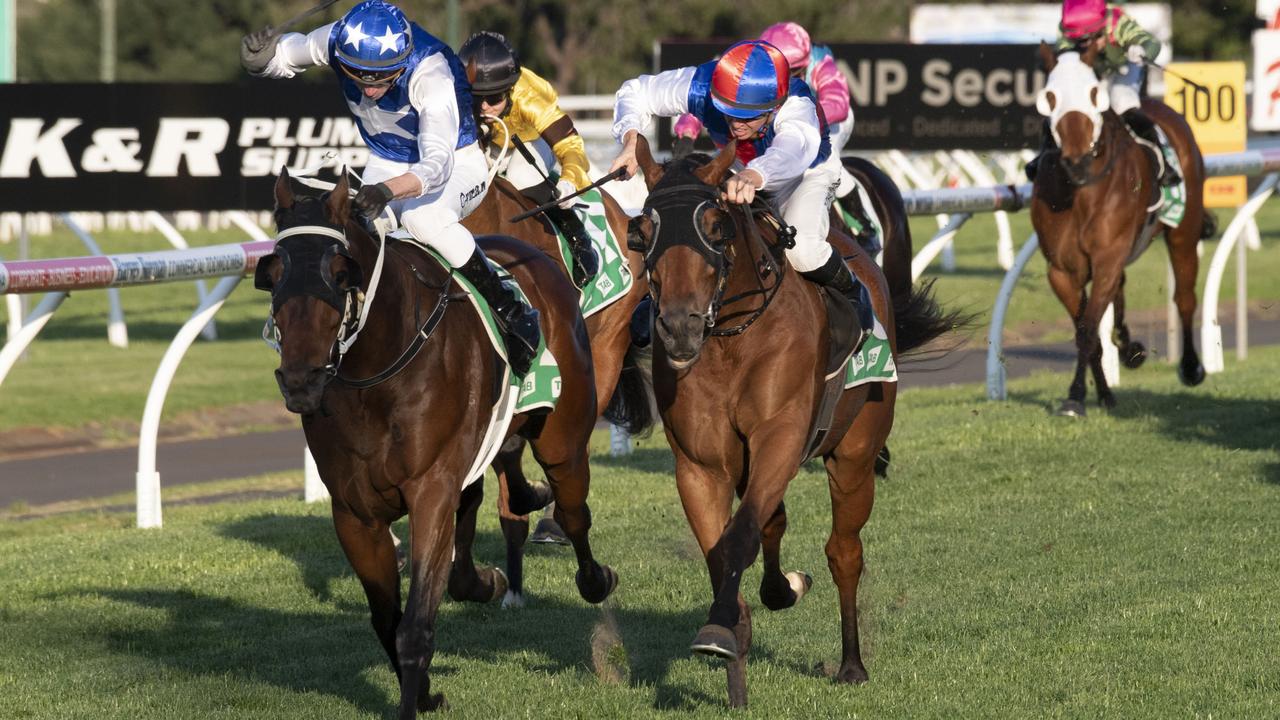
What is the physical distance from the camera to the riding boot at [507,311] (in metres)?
5.71

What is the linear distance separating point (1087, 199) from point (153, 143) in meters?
5.92

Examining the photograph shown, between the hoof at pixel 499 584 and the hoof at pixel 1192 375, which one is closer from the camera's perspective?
the hoof at pixel 499 584

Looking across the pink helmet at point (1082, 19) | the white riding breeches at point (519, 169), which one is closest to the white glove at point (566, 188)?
the white riding breeches at point (519, 169)

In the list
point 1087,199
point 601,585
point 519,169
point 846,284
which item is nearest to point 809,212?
point 846,284

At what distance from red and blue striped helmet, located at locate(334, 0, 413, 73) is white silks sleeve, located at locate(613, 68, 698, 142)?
869 millimetres

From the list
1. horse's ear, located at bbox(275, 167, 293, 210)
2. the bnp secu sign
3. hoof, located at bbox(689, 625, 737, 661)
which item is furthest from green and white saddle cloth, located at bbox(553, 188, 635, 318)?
the bnp secu sign

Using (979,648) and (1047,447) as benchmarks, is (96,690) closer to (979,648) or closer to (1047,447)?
(979,648)

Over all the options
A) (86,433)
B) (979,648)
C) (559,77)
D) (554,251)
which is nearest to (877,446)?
(979,648)

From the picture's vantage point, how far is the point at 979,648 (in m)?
5.99

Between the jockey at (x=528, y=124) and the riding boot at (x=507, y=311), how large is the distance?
4.27ft

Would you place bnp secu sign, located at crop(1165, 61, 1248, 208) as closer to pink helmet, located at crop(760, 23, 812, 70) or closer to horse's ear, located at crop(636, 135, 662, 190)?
pink helmet, located at crop(760, 23, 812, 70)

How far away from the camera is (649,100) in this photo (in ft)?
20.7

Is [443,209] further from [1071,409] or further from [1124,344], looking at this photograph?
[1124,344]

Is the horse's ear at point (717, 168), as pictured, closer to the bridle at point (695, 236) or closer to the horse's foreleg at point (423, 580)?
the bridle at point (695, 236)
